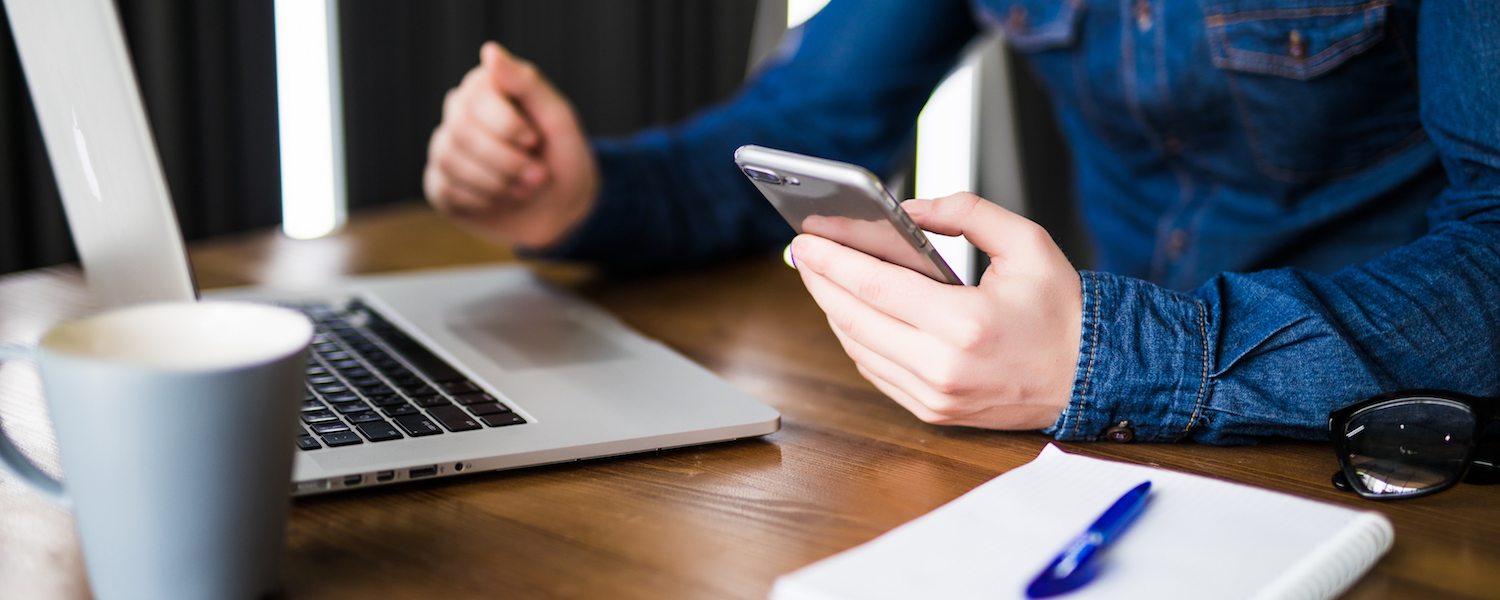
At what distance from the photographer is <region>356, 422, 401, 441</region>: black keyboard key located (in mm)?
565

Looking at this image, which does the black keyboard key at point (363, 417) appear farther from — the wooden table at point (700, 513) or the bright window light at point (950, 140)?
the bright window light at point (950, 140)

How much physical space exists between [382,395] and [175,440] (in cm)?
27

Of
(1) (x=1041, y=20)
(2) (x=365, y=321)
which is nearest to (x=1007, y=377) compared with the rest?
(2) (x=365, y=321)

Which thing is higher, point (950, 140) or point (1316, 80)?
point (1316, 80)

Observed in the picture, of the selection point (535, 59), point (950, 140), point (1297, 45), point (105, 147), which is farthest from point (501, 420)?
point (950, 140)

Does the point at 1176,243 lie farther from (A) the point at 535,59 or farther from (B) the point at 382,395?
(A) the point at 535,59

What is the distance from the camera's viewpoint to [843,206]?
0.53 m

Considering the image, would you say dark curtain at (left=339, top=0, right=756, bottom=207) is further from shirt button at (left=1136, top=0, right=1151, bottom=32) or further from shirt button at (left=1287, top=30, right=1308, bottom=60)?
shirt button at (left=1287, top=30, right=1308, bottom=60)

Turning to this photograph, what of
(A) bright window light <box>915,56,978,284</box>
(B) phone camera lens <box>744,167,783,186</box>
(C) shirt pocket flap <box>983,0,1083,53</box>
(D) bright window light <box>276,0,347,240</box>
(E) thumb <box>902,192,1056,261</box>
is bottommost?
(A) bright window light <box>915,56,978,284</box>

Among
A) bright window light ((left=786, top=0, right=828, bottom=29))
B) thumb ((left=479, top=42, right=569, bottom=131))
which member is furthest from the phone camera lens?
bright window light ((left=786, top=0, right=828, bottom=29))

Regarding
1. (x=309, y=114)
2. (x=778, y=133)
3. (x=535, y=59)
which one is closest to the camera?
(x=778, y=133)

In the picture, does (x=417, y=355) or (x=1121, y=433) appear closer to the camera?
(x=1121, y=433)

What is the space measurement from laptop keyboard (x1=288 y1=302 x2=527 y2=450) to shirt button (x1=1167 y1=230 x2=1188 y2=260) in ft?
2.21

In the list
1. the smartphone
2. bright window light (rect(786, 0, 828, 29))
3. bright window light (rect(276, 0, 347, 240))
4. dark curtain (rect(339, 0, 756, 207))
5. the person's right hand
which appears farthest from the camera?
bright window light (rect(786, 0, 828, 29))
